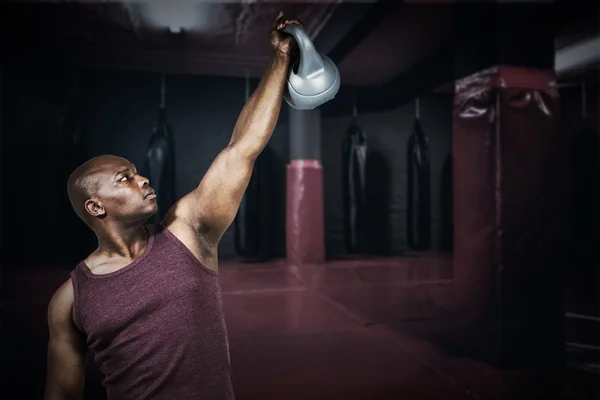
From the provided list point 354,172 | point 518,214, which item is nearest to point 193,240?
point 518,214

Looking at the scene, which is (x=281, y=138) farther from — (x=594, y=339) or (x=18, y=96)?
(x=594, y=339)

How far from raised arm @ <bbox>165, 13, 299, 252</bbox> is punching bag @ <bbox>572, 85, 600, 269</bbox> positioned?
7.08 metres

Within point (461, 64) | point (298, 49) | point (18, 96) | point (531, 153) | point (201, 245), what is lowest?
point (201, 245)

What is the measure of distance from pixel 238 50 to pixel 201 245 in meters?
5.25

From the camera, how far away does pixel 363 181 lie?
22.7 ft

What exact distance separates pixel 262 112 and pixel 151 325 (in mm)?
702

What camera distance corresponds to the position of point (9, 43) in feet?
19.1

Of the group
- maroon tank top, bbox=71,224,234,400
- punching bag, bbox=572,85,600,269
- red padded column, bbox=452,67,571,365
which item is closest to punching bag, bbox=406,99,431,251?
punching bag, bbox=572,85,600,269

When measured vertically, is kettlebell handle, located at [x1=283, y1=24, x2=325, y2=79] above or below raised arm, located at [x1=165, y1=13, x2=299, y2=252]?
above

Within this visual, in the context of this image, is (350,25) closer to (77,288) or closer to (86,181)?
(86,181)

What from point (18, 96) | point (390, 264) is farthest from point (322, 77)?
point (18, 96)

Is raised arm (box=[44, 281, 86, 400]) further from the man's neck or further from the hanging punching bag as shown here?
the hanging punching bag

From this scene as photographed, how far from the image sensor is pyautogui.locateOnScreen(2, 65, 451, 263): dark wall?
22.9 ft

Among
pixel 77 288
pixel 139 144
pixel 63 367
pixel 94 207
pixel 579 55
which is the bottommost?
pixel 63 367
